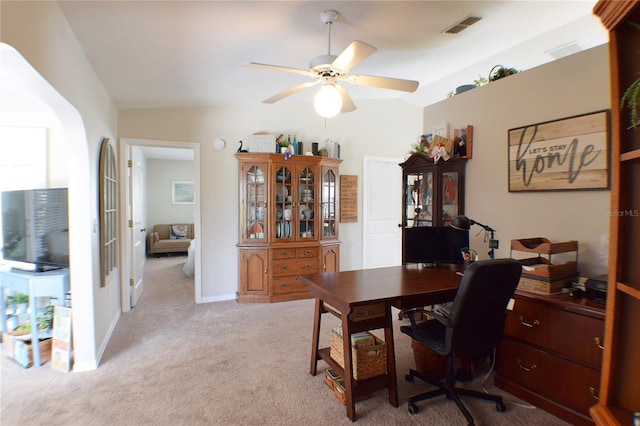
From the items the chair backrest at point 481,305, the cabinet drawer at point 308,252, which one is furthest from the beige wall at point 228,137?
the chair backrest at point 481,305

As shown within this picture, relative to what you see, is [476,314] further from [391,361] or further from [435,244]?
[435,244]

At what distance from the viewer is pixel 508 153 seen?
276cm

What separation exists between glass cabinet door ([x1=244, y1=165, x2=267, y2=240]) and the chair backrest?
2922 millimetres

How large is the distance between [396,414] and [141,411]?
5.33 ft

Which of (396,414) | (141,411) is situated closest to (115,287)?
(141,411)

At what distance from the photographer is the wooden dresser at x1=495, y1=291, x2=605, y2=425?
186cm

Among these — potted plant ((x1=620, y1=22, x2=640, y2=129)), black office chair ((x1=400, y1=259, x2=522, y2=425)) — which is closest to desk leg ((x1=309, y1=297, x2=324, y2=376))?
black office chair ((x1=400, y1=259, x2=522, y2=425))

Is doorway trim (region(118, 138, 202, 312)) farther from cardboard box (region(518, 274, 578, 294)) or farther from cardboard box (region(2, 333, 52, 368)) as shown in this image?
cardboard box (region(518, 274, 578, 294))

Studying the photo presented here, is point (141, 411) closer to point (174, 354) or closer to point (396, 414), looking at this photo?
point (174, 354)

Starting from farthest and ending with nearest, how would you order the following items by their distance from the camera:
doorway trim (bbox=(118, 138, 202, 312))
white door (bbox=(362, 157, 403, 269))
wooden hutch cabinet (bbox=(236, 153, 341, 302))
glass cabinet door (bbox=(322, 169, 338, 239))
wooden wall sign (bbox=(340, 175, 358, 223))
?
white door (bbox=(362, 157, 403, 269)), wooden wall sign (bbox=(340, 175, 358, 223)), glass cabinet door (bbox=(322, 169, 338, 239)), wooden hutch cabinet (bbox=(236, 153, 341, 302)), doorway trim (bbox=(118, 138, 202, 312))

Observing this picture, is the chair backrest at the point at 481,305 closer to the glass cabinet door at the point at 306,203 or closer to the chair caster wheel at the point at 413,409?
the chair caster wheel at the point at 413,409

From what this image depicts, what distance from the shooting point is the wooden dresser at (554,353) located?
1855 millimetres

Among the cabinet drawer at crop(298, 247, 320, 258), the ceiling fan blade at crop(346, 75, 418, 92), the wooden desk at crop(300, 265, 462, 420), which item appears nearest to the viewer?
the wooden desk at crop(300, 265, 462, 420)

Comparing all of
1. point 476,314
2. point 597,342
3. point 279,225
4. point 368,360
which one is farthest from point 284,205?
point 597,342
